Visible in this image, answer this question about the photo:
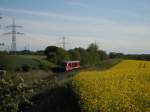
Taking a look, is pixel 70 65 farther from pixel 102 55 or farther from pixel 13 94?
pixel 102 55

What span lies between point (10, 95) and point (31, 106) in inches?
57.9

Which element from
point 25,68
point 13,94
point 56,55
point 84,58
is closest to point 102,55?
point 84,58

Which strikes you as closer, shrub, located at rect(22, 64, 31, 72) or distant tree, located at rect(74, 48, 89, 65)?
shrub, located at rect(22, 64, 31, 72)

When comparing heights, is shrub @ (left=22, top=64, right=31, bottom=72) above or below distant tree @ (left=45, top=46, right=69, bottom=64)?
below

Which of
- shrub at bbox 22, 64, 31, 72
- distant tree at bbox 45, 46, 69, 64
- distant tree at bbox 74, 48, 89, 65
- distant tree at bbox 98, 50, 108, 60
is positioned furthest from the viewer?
distant tree at bbox 98, 50, 108, 60

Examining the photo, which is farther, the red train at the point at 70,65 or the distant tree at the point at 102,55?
the distant tree at the point at 102,55

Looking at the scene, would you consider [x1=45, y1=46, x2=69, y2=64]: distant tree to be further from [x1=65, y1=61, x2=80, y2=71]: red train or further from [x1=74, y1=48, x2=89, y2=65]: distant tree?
[x1=65, y1=61, x2=80, y2=71]: red train

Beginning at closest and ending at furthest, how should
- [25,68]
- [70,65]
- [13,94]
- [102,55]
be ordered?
1. [13,94]
2. [25,68]
3. [70,65]
4. [102,55]

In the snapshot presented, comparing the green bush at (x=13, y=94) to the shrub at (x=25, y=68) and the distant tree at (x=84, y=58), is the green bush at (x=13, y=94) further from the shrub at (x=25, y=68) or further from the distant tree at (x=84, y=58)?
the distant tree at (x=84, y=58)

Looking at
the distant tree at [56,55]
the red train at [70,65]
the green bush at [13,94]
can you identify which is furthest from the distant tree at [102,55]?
the green bush at [13,94]

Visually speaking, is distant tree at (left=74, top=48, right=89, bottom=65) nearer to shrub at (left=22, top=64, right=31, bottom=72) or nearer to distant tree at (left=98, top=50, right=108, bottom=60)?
distant tree at (left=98, top=50, right=108, bottom=60)

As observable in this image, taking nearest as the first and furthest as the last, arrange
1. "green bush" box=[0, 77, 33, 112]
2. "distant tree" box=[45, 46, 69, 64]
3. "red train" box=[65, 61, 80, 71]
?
"green bush" box=[0, 77, 33, 112] → "red train" box=[65, 61, 80, 71] → "distant tree" box=[45, 46, 69, 64]

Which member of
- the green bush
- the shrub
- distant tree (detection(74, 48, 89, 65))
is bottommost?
the green bush

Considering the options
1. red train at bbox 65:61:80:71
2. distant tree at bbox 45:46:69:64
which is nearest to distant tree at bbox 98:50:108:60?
distant tree at bbox 45:46:69:64
